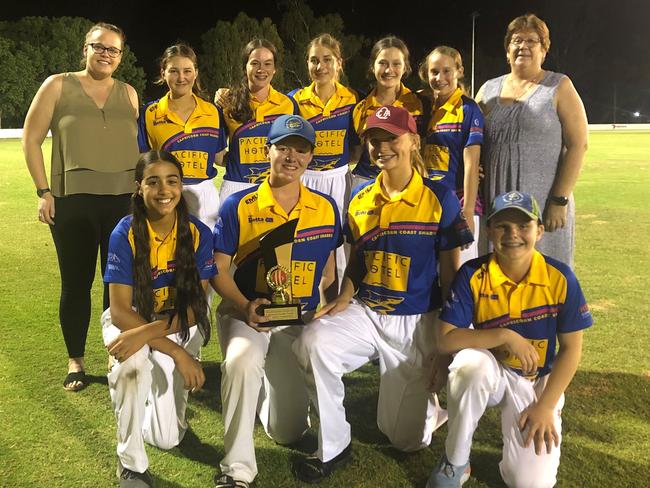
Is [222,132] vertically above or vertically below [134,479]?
above

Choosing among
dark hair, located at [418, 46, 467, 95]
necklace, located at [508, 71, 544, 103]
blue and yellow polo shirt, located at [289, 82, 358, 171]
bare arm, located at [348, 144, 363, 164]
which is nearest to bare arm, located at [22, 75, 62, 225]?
blue and yellow polo shirt, located at [289, 82, 358, 171]

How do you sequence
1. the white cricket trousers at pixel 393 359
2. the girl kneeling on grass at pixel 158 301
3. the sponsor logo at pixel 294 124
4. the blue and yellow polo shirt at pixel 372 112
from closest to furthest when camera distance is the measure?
the girl kneeling on grass at pixel 158 301 → the white cricket trousers at pixel 393 359 → the sponsor logo at pixel 294 124 → the blue and yellow polo shirt at pixel 372 112

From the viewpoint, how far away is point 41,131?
4.00 m

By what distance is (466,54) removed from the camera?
181 feet

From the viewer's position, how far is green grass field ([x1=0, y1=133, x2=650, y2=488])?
3059 mm

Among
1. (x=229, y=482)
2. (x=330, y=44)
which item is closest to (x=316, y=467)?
(x=229, y=482)

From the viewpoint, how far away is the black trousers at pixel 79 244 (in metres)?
3.99

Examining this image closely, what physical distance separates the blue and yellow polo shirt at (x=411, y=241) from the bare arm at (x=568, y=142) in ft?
2.66

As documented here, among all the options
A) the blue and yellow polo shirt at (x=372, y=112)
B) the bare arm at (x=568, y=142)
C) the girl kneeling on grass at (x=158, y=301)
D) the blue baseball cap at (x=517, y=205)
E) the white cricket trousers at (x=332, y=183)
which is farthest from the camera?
the white cricket trousers at (x=332, y=183)

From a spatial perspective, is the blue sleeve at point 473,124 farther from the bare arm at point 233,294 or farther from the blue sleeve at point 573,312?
the bare arm at point 233,294

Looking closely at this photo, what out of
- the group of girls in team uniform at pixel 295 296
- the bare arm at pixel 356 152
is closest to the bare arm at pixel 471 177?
the group of girls in team uniform at pixel 295 296

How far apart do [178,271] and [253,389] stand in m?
0.71

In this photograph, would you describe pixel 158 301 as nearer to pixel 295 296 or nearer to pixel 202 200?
pixel 295 296

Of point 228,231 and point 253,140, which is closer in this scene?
point 228,231
